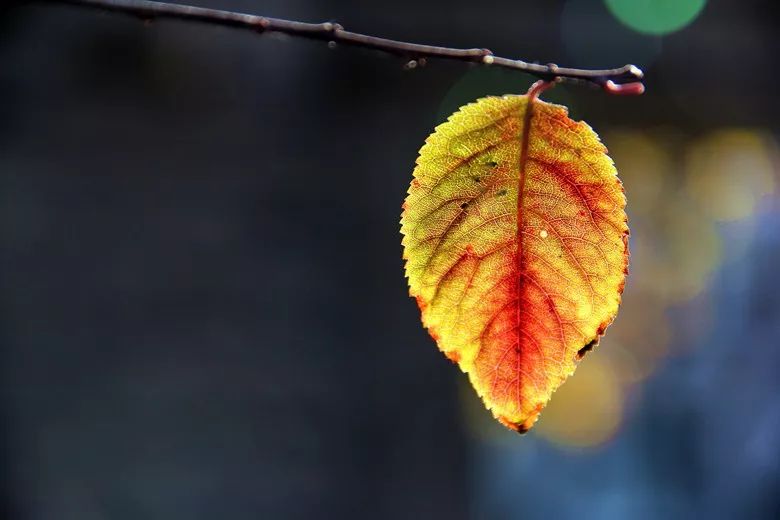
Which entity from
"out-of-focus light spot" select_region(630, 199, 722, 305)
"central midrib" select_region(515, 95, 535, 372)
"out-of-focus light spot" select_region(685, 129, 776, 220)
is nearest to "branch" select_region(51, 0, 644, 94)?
"central midrib" select_region(515, 95, 535, 372)

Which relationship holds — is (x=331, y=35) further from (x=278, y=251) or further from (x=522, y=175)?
(x=278, y=251)

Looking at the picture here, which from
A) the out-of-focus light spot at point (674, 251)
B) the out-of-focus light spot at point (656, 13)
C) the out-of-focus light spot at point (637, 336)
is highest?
the out-of-focus light spot at point (656, 13)

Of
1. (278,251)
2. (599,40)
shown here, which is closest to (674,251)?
(599,40)

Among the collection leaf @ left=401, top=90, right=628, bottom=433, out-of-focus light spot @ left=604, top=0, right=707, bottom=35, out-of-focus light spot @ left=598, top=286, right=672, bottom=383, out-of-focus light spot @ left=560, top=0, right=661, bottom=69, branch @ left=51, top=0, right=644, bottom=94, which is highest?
out-of-focus light spot @ left=604, top=0, right=707, bottom=35

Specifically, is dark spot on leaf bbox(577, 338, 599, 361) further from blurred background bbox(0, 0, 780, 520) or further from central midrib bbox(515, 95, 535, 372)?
blurred background bbox(0, 0, 780, 520)

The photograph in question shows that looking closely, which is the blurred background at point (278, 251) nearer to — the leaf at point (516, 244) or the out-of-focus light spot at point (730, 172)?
the out-of-focus light spot at point (730, 172)

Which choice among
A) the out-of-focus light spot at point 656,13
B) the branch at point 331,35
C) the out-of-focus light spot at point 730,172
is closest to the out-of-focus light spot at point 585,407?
the out-of-focus light spot at point 730,172
